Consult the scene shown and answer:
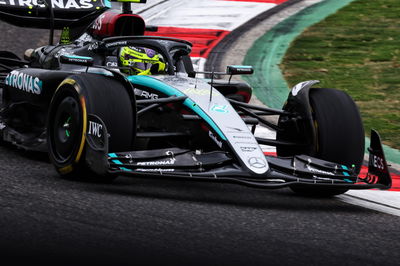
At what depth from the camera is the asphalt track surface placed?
437 cm

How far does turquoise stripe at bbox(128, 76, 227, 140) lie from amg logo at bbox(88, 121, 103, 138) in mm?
783

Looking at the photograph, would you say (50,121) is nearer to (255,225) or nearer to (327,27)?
(255,225)

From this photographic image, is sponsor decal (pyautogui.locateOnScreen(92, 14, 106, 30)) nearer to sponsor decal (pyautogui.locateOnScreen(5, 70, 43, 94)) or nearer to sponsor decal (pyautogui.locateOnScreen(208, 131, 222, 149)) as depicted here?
sponsor decal (pyautogui.locateOnScreen(5, 70, 43, 94))

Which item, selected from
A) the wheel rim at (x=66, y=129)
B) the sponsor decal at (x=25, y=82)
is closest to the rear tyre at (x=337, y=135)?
the wheel rim at (x=66, y=129)

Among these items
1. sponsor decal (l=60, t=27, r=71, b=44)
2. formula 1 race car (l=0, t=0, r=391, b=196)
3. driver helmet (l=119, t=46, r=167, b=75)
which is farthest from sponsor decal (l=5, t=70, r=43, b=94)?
sponsor decal (l=60, t=27, r=71, b=44)

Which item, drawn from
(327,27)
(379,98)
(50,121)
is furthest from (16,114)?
(327,27)

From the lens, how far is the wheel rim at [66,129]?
20.5ft

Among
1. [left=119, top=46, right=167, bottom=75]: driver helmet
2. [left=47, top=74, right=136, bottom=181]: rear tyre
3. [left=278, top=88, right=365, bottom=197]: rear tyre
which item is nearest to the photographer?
[left=47, top=74, right=136, bottom=181]: rear tyre

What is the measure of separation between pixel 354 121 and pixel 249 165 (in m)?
1.17

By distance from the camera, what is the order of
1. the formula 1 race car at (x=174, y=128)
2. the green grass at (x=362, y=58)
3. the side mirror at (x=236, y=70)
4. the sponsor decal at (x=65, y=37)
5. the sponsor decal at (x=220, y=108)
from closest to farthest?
the formula 1 race car at (x=174, y=128), the sponsor decal at (x=220, y=108), the side mirror at (x=236, y=70), the sponsor decal at (x=65, y=37), the green grass at (x=362, y=58)

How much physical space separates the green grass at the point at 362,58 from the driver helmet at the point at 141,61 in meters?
2.84

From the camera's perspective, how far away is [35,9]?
9.01 metres

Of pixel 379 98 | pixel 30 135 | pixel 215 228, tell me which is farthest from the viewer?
pixel 379 98

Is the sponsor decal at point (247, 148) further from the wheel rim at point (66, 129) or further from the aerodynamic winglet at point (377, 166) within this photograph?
the wheel rim at point (66, 129)
